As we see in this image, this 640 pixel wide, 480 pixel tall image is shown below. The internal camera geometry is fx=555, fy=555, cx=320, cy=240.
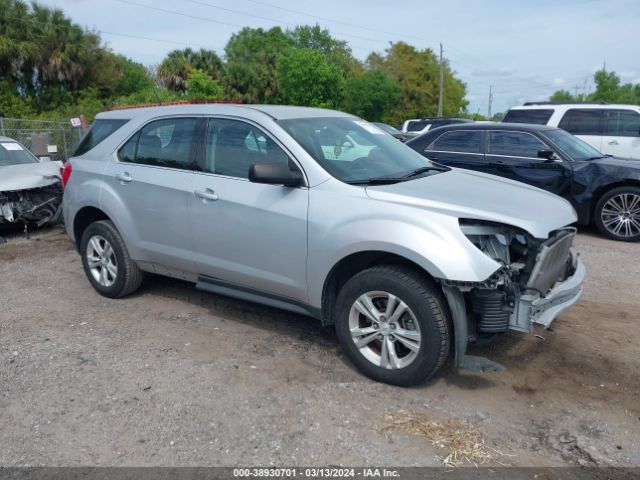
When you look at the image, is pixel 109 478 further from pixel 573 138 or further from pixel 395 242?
pixel 573 138

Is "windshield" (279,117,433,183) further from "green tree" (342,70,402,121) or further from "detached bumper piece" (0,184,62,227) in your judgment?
"green tree" (342,70,402,121)

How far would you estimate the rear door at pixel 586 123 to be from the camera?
10.6m

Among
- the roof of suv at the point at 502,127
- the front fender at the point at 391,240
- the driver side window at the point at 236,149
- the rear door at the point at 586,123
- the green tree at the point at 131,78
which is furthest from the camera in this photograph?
the green tree at the point at 131,78

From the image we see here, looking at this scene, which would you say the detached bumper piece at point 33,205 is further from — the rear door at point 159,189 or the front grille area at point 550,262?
the front grille area at point 550,262

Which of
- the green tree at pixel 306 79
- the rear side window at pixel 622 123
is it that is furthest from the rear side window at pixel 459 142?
the green tree at pixel 306 79

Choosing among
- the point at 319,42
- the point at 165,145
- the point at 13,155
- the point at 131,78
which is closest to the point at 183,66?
the point at 131,78

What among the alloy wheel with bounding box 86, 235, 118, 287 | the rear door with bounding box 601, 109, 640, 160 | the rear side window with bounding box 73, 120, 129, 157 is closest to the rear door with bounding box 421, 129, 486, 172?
the rear door with bounding box 601, 109, 640, 160

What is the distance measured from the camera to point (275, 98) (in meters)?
43.5

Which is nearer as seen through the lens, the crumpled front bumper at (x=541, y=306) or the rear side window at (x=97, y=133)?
the crumpled front bumper at (x=541, y=306)

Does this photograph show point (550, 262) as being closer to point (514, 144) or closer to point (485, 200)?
point (485, 200)

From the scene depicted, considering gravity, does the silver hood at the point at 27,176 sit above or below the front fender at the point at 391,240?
above

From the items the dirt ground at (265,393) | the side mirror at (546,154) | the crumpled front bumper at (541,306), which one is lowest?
the dirt ground at (265,393)

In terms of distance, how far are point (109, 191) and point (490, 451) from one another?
12.9 feet

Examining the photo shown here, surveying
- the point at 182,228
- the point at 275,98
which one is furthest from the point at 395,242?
the point at 275,98
